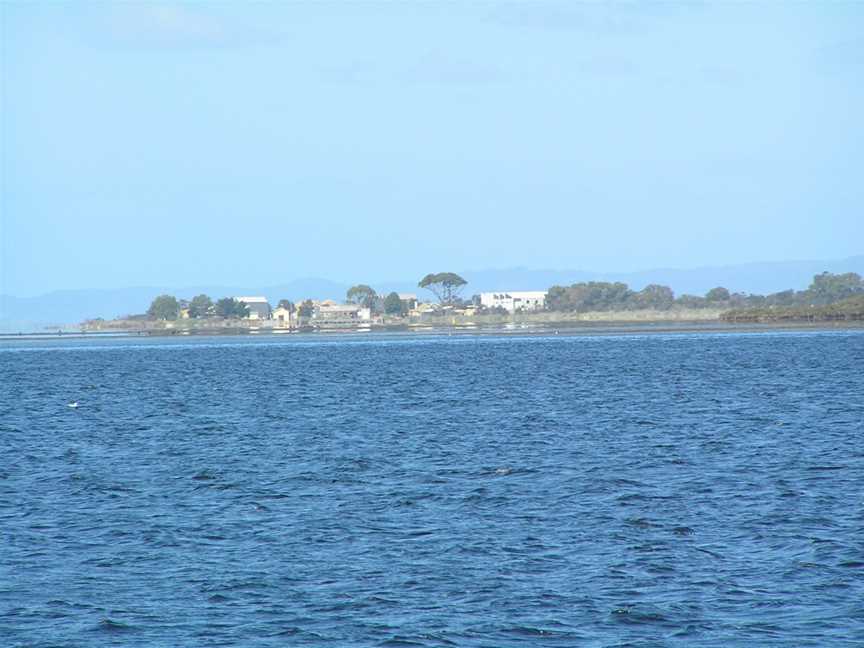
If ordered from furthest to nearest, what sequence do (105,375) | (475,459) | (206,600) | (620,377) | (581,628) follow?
1. (105,375)
2. (620,377)
3. (475,459)
4. (206,600)
5. (581,628)

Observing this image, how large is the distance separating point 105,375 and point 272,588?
83135mm

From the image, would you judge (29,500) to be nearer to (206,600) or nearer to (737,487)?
(206,600)

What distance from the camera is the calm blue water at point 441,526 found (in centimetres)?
1841

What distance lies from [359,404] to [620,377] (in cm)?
2283

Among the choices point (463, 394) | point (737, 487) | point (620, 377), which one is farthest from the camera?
point (620, 377)

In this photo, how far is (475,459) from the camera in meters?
36.0

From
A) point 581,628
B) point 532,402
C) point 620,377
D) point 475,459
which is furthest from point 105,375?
point 581,628

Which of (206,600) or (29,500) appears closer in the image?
(206,600)

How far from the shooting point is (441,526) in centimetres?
2533

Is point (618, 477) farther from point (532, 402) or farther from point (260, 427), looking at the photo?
point (532, 402)

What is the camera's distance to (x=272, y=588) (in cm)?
2045

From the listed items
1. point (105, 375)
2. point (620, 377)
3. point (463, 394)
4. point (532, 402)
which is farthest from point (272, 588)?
point (105, 375)

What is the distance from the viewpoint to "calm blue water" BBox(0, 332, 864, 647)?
1841 cm

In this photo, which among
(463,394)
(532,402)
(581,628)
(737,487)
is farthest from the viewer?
(463,394)
